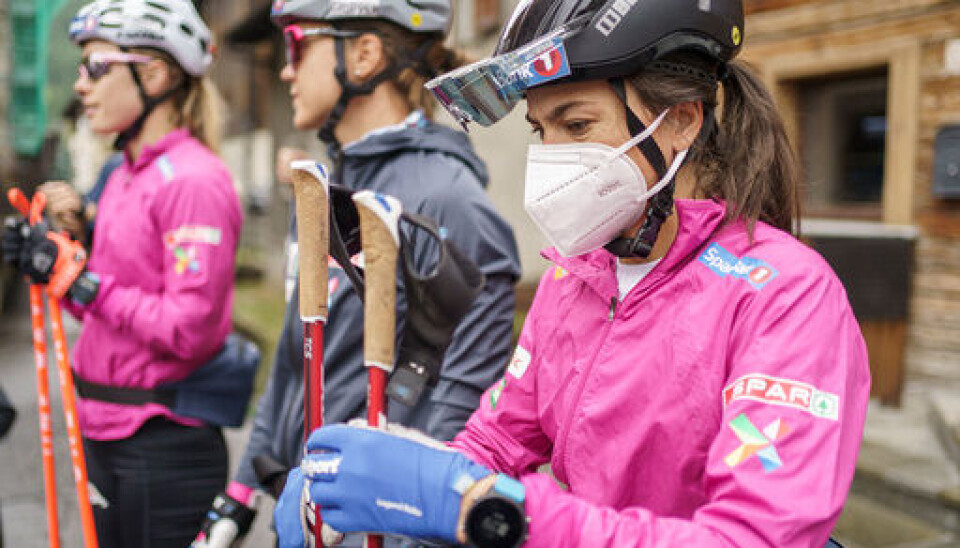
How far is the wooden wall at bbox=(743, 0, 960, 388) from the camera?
249 inches

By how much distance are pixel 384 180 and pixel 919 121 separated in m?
5.73

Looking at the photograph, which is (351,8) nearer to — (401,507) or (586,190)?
(586,190)

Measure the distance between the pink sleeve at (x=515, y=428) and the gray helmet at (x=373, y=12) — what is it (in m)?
1.11

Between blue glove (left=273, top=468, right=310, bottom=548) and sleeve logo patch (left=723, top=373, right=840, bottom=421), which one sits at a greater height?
sleeve logo patch (left=723, top=373, right=840, bottom=421)

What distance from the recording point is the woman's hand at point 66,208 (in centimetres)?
314

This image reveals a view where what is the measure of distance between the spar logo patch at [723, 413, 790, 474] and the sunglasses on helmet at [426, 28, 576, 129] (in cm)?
66

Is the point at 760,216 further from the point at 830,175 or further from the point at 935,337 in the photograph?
the point at 830,175

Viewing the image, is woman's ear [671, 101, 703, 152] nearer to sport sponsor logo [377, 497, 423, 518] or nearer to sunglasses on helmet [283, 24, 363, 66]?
sport sponsor logo [377, 497, 423, 518]

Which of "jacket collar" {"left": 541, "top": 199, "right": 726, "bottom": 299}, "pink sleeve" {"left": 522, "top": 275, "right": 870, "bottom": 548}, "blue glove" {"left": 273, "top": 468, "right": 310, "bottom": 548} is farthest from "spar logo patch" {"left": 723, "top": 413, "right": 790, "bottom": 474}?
"blue glove" {"left": 273, "top": 468, "right": 310, "bottom": 548}

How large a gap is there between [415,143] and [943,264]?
557 cm

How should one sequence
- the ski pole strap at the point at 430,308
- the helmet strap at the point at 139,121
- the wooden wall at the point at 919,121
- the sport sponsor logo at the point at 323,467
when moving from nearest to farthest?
1. the sport sponsor logo at the point at 323,467
2. the ski pole strap at the point at 430,308
3. the helmet strap at the point at 139,121
4. the wooden wall at the point at 919,121

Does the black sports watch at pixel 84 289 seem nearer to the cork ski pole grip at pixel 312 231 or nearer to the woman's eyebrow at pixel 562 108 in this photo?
the cork ski pole grip at pixel 312 231

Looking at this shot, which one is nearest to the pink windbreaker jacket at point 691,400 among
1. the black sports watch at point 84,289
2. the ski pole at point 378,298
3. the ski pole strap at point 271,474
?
the ski pole at point 378,298

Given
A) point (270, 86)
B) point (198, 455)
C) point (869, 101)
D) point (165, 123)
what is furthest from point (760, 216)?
point (270, 86)
